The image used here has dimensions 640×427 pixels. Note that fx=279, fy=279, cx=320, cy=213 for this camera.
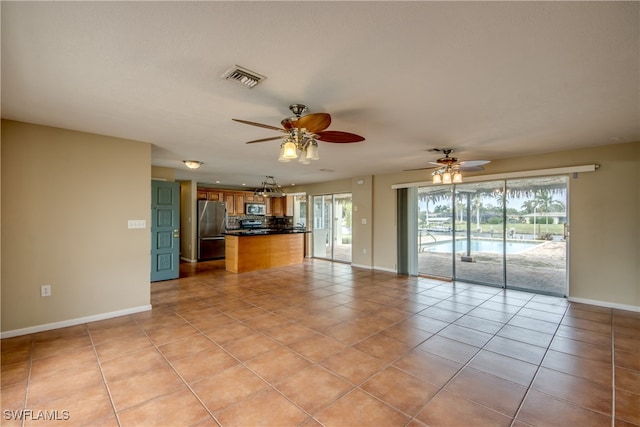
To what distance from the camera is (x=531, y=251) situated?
5383 millimetres

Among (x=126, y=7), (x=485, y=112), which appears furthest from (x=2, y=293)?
(x=485, y=112)

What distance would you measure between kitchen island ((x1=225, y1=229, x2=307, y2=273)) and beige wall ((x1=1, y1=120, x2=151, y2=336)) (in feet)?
9.02

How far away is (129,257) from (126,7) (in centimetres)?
345

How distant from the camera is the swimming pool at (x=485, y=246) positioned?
5.31 metres

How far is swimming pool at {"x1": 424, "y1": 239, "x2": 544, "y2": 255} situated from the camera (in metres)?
5.31

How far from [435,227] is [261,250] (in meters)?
4.28

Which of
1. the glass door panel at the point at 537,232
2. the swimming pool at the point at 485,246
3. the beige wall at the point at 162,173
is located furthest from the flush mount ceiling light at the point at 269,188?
the glass door panel at the point at 537,232

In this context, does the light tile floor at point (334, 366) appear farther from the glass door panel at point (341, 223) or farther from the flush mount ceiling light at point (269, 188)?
the glass door panel at point (341, 223)

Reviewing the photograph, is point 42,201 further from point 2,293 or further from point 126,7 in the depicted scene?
point 126,7

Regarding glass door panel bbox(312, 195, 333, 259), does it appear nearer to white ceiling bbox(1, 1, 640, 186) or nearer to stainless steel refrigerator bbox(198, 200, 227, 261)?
stainless steel refrigerator bbox(198, 200, 227, 261)

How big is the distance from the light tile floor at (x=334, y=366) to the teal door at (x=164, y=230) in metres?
1.61

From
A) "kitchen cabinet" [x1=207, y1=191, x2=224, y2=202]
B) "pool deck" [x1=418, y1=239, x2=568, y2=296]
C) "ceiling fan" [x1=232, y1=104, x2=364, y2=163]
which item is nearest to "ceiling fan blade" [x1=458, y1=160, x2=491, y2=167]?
"ceiling fan" [x1=232, y1=104, x2=364, y2=163]

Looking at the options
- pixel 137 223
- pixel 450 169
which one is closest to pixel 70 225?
pixel 137 223

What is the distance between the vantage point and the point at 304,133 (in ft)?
8.65
